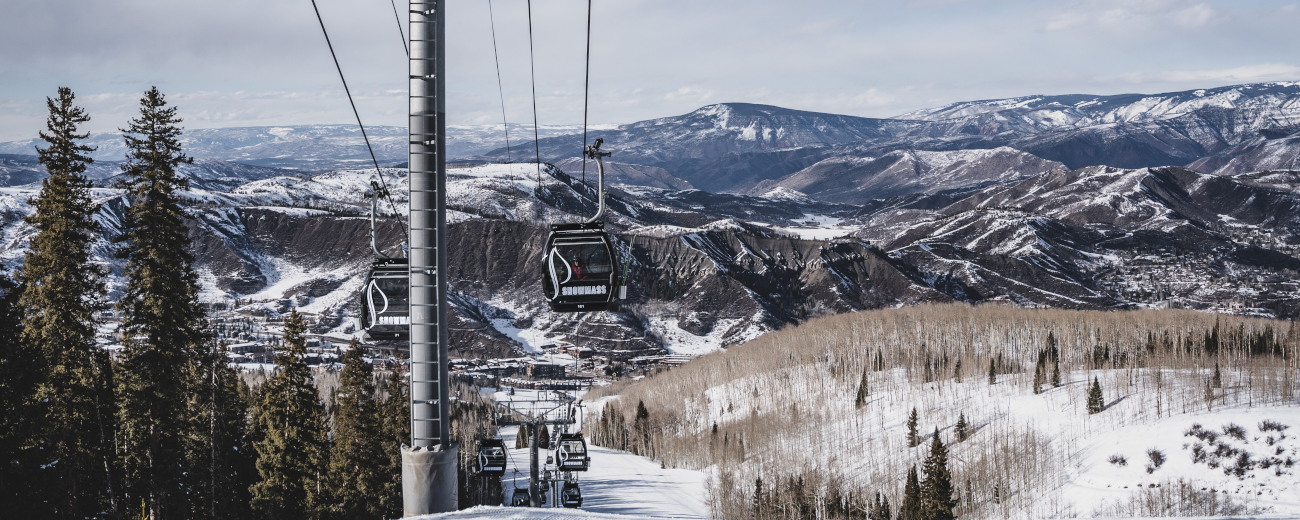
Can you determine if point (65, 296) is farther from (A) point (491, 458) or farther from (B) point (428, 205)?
(B) point (428, 205)

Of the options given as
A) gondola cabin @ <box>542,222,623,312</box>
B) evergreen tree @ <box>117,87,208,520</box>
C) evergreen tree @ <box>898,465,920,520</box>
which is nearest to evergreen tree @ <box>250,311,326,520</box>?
evergreen tree @ <box>117,87,208,520</box>

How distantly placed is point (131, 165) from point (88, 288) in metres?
5.18

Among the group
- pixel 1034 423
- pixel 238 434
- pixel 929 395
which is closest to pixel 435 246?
pixel 238 434

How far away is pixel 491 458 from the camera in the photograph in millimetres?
35969

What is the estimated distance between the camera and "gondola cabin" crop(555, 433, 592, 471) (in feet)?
151

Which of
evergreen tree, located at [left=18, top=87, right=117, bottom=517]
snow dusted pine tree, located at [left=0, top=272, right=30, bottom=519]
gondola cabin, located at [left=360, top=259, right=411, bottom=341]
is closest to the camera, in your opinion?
gondola cabin, located at [left=360, top=259, right=411, bottom=341]

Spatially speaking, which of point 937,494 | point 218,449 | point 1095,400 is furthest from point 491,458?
point 1095,400

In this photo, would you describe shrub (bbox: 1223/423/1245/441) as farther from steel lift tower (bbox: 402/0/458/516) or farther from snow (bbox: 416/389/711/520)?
steel lift tower (bbox: 402/0/458/516)

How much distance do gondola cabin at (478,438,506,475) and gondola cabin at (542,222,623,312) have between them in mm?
15929

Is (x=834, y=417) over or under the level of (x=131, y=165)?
under

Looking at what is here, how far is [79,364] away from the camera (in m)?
35.0

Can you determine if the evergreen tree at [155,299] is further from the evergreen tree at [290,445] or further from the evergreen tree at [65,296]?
the evergreen tree at [290,445]

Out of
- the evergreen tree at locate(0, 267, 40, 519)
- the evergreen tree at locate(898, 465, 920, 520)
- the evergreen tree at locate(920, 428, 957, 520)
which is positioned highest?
the evergreen tree at locate(0, 267, 40, 519)

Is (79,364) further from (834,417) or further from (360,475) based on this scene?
(834,417)
